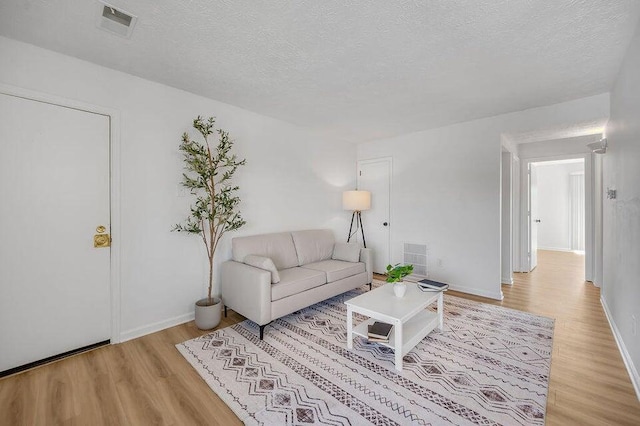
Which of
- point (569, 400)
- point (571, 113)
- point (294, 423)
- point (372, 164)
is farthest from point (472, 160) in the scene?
point (294, 423)

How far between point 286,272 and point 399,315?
1498 millimetres

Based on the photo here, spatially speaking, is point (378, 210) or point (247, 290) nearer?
point (247, 290)

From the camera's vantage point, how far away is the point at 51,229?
2.18m

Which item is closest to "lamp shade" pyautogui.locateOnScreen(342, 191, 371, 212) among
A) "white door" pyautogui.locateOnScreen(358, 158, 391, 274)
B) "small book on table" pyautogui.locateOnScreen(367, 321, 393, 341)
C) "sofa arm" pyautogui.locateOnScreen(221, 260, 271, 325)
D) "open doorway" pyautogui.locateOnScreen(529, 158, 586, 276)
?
"white door" pyautogui.locateOnScreen(358, 158, 391, 274)

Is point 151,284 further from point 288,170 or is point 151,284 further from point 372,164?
point 372,164

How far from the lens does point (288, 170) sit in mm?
4012

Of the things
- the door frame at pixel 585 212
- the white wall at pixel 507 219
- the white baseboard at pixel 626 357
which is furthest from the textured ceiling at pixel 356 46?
the white baseboard at pixel 626 357

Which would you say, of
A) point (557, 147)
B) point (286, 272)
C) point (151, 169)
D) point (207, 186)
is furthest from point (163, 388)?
point (557, 147)

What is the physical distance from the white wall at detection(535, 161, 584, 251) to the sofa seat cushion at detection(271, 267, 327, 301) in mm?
7340

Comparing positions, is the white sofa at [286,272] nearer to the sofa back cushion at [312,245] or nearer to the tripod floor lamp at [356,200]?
the sofa back cushion at [312,245]

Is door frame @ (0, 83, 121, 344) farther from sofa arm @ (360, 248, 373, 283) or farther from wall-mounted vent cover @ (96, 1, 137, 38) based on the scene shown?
sofa arm @ (360, 248, 373, 283)

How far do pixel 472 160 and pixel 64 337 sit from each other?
490cm

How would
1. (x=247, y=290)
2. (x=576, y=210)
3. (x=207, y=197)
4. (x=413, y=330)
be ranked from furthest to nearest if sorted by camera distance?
(x=576, y=210), (x=207, y=197), (x=247, y=290), (x=413, y=330)

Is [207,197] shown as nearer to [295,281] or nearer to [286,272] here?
[286,272]
